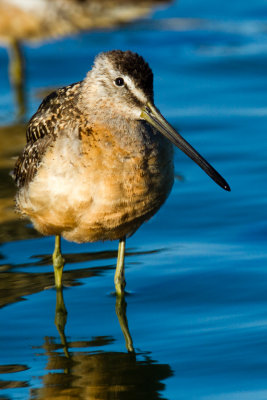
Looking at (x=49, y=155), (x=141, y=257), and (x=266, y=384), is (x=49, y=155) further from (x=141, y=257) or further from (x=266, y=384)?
(x=266, y=384)

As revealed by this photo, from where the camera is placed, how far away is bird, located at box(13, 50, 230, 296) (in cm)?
491

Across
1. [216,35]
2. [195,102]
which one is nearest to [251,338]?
[195,102]

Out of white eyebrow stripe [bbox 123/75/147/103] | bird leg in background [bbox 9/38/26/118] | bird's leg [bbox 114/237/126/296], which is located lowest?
bird's leg [bbox 114/237/126/296]

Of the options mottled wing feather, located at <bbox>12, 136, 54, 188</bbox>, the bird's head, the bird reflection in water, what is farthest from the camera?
mottled wing feather, located at <bbox>12, 136, 54, 188</bbox>

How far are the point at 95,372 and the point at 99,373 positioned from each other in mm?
23

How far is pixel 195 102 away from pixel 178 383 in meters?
5.08

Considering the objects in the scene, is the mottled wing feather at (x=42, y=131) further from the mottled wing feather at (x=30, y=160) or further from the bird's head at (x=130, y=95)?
the bird's head at (x=130, y=95)

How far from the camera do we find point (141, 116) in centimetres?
501

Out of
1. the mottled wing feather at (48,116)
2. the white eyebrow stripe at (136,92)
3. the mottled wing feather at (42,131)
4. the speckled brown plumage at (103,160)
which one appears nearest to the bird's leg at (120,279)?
the speckled brown plumage at (103,160)

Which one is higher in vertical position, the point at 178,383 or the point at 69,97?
the point at 69,97

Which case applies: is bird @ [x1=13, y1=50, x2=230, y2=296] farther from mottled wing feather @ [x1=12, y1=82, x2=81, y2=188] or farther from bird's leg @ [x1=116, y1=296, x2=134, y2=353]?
bird's leg @ [x1=116, y1=296, x2=134, y2=353]

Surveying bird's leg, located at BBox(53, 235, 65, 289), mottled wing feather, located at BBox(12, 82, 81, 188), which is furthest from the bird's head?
bird's leg, located at BBox(53, 235, 65, 289)

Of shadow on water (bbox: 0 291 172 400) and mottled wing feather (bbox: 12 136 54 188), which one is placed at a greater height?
mottled wing feather (bbox: 12 136 54 188)

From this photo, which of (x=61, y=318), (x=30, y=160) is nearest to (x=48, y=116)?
(x=30, y=160)
